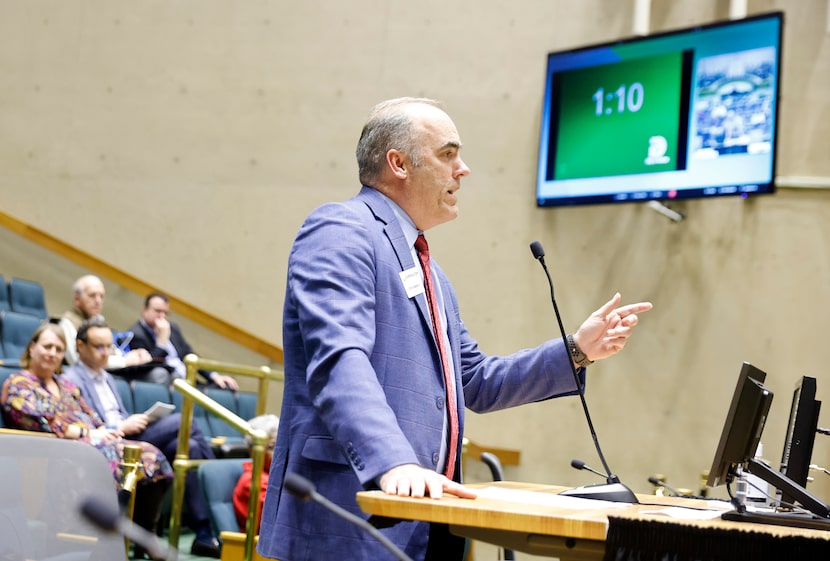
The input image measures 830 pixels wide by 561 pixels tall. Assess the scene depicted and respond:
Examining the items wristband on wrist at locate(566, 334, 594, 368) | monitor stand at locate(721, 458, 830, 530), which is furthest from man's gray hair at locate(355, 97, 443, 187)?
monitor stand at locate(721, 458, 830, 530)

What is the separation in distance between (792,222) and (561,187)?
1397 mm

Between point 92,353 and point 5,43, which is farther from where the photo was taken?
point 5,43

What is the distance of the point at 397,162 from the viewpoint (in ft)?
6.09

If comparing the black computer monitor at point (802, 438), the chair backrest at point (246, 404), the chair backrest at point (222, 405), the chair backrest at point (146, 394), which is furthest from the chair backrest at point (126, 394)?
the black computer monitor at point (802, 438)

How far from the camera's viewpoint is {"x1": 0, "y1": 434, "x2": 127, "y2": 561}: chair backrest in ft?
5.07

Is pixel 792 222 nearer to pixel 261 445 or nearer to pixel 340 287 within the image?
pixel 261 445

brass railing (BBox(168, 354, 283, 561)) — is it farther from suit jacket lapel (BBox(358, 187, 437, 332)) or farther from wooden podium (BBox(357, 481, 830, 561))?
wooden podium (BBox(357, 481, 830, 561))

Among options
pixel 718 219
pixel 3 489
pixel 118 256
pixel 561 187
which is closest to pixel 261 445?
pixel 3 489

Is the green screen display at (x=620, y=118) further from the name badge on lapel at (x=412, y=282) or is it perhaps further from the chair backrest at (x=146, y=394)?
the name badge on lapel at (x=412, y=282)

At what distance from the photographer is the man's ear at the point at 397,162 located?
1.85 meters

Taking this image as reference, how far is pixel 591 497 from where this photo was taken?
1.54m

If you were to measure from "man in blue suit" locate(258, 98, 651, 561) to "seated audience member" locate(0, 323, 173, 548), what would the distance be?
8.45 feet

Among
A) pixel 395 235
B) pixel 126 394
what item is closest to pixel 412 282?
pixel 395 235

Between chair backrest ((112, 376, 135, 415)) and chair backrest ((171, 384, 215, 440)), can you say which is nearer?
chair backrest ((112, 376, 135, 415))
